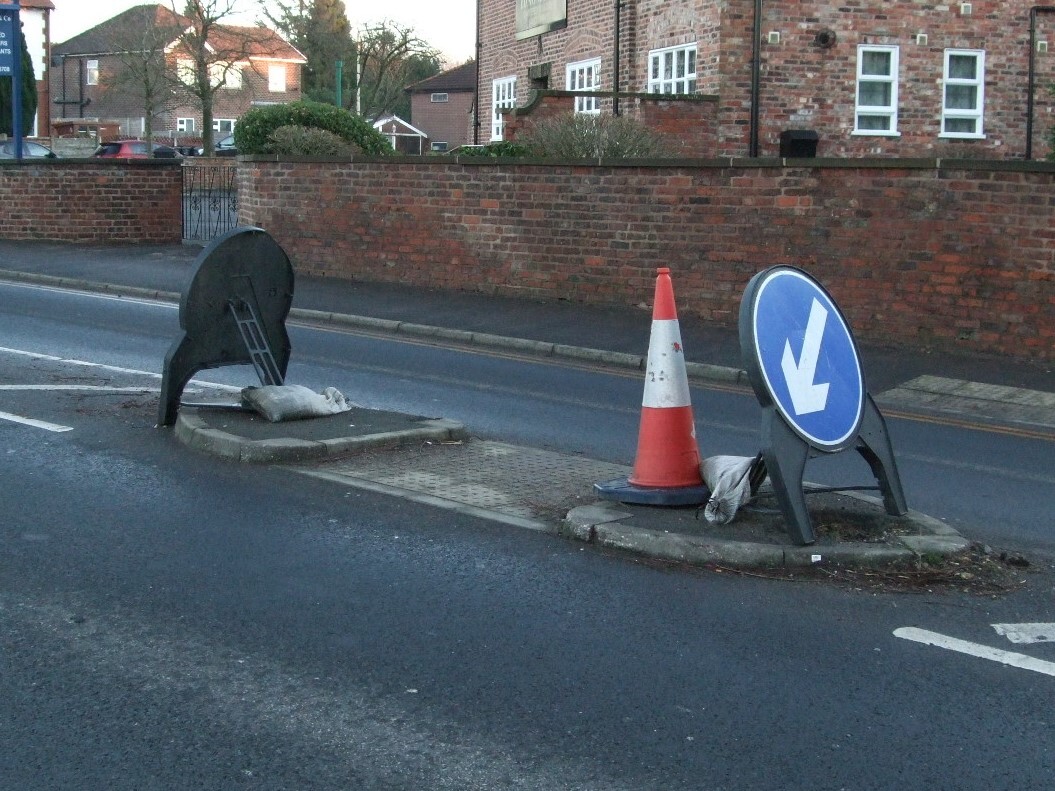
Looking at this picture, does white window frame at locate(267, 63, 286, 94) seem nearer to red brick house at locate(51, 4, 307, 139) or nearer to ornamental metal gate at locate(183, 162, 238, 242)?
red brick house at locate(51, 4, 307, 139)

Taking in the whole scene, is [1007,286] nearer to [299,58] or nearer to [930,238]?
[930,238]

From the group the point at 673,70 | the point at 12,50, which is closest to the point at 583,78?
the point at 673,70

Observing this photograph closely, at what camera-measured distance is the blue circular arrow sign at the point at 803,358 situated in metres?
6.05

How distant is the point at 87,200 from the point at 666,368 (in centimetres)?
1933

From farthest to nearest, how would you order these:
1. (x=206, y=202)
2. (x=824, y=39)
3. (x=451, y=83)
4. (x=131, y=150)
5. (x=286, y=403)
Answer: (x=451, y=83)
(x=131, y=150)
(x=206, y=202)
(x=824, y=39)
(x=286, y=403)

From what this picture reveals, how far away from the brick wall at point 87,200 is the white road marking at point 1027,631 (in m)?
21.0

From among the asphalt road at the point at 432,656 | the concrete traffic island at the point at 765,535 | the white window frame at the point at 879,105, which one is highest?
the white window frame at the point at 879,105

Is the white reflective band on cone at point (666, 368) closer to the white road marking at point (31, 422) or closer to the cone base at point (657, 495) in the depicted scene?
the cone base at point (657, 495)

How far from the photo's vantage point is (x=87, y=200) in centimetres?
2372

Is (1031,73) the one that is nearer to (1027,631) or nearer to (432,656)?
(1027,631)

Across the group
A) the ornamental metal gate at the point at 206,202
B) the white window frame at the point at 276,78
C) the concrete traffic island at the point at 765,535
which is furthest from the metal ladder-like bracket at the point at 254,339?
the white window frame at the point at 276,78

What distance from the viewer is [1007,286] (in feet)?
46.2

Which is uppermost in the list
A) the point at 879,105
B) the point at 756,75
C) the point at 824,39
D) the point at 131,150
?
the point at 131,150

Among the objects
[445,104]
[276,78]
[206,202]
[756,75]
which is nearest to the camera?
[756,75]
